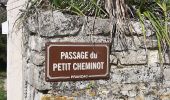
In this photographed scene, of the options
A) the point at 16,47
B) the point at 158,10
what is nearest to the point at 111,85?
the point at 158,10

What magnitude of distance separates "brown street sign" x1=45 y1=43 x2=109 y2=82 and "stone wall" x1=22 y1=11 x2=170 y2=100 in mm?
47

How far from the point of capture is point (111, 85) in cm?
367

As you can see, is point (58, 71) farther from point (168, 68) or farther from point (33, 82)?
point (168, 68)

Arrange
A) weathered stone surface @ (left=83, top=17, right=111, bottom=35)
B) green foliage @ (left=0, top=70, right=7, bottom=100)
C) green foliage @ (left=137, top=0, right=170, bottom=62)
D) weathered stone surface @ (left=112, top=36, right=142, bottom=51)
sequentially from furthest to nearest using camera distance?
green foliage @ (left=0, top=70, right=7, bottom=100) → green foliage @ (left=137, top=0, right=170, bottom=62) → weathered stone surface @ (left=112, top=36, right=142, bottom=51) → weathered stone surface @ (left=83, top=17, right=111, bottom=35)

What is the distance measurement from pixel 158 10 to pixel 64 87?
4.18ft

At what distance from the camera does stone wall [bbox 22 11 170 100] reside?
3387mm

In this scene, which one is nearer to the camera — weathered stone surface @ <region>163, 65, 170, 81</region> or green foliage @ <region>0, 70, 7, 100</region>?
weathered stone surface @ <region>163, 65, 170, 81</region>

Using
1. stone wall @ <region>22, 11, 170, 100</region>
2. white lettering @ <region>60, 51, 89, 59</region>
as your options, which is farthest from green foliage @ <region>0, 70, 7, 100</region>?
white lettering @ <region>60, 51, 89, 59</region>

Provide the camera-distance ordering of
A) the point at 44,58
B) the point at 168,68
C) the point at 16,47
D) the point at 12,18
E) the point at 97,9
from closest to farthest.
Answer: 1. the point at 44,58
2. the point at 97,9
3. the point at 168,68
4. the point at 16,47
5. the point at 12,18

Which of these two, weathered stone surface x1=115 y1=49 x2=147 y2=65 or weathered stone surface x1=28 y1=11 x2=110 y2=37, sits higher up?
weathered stone surface x1=28 y1=11 x2=110 y2=37

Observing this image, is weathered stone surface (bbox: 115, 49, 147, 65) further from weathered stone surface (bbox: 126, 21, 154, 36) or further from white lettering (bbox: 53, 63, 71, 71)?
white lettering (bbox: 53, 63, 71, 71)

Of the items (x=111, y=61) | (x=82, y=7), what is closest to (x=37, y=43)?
(x=82, y=7)

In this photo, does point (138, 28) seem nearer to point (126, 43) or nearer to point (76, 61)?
point (126, 43)

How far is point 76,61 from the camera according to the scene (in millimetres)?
3475
